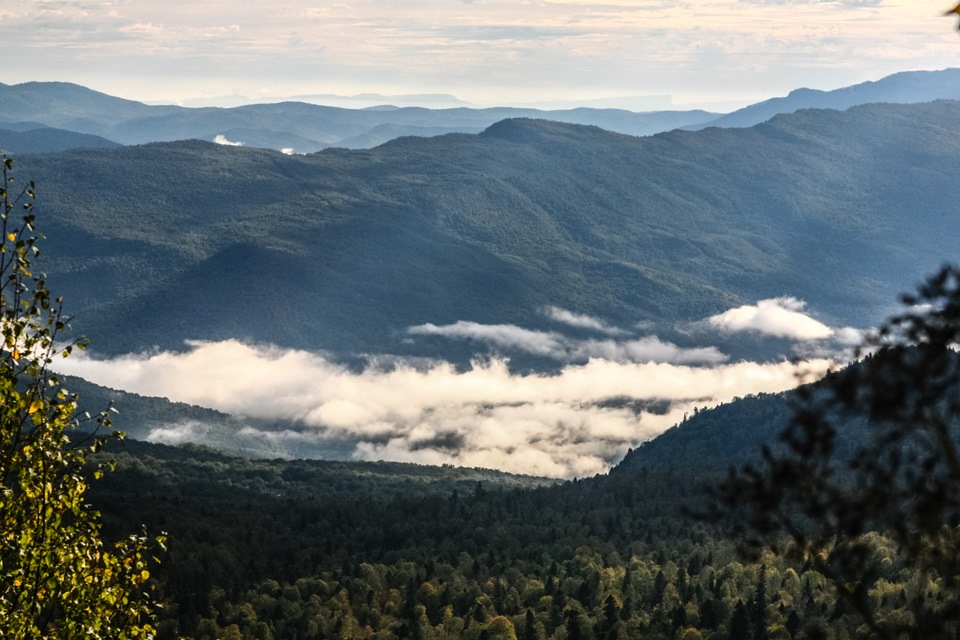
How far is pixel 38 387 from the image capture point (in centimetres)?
3219

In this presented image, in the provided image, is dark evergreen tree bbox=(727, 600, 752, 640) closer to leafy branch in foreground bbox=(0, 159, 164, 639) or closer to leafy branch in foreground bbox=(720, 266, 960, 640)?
leafy branch in foreground bbox=(0, 159, 164, 639)

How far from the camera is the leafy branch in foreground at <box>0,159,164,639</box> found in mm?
30625

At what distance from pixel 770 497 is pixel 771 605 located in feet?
618

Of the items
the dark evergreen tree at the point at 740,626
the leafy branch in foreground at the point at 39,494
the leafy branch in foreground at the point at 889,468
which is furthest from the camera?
the dark evergreen tree at the point at 740,626

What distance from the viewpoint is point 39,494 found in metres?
32.2

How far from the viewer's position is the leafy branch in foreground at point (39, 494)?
30.6 meters

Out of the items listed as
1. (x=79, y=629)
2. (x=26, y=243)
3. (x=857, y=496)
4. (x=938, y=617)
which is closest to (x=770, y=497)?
(x=857, y=496)

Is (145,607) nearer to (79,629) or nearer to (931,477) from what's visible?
(79,629)

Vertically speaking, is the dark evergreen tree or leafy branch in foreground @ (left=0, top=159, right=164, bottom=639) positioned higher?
leafy branch in foreground @ (left=0, top=159, right=164, bottom=639)

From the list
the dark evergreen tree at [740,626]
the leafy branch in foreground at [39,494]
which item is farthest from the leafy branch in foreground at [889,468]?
the dark evergreen tree at [740,626]

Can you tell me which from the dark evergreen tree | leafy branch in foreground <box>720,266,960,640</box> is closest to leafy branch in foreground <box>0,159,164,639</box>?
leafy branch in foreground <box>720,266,960,640</box>

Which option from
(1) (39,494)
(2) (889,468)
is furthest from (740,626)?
(2) (889,468)

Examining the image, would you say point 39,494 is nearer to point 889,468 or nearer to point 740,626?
point 889,468

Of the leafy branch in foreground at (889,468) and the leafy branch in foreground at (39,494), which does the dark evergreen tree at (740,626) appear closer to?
the leafy branch in foreground at (39,494)
